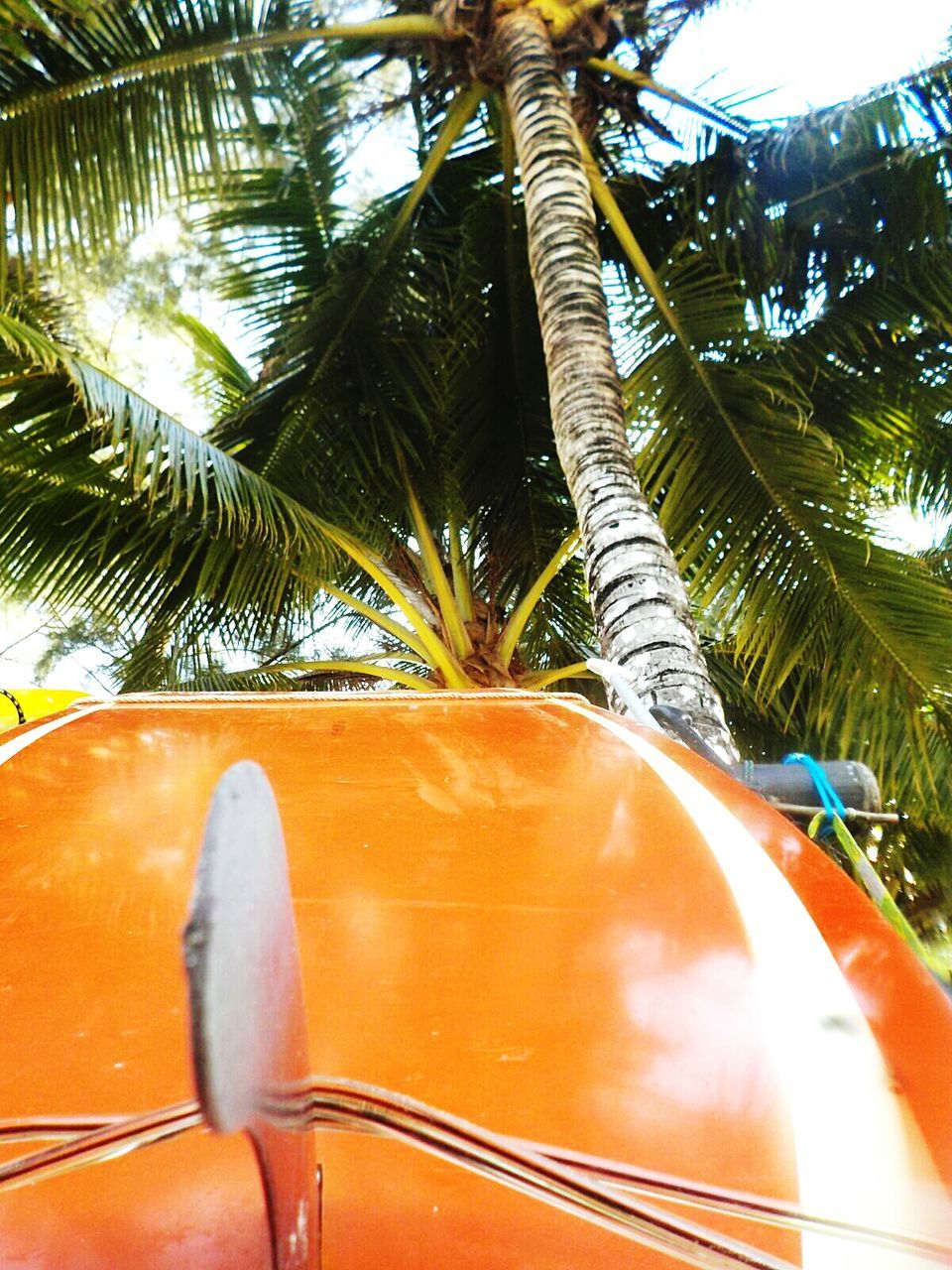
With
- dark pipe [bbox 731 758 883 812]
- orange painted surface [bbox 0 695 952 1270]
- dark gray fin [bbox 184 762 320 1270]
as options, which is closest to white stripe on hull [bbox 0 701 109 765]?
orange painted surface [bbox 0 695 952 1270]

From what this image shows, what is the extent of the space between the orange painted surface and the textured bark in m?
0.95

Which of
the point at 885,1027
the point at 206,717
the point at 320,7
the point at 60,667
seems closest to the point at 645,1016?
the point at 885,1027

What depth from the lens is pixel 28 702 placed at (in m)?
1.67

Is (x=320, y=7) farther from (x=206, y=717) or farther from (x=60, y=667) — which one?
(x=60, y=667)

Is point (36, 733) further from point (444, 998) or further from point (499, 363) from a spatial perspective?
point (499, 363)

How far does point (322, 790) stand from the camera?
34.6 inches

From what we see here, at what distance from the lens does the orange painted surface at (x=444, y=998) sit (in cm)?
41

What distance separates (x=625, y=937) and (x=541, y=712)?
2.02 feet

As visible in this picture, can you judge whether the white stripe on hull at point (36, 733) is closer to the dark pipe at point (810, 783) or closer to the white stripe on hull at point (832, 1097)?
the white stripe on hull at point (832, 1097)

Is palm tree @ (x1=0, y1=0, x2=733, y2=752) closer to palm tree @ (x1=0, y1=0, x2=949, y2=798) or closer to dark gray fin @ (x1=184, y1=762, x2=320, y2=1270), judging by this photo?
palm tree @ (x1=0, y1=0, x2=949, y2=798)

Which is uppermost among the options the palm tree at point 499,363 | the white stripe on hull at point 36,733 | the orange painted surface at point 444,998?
the palm tree at point 499,363

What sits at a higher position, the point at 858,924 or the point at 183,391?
the point at 183,391

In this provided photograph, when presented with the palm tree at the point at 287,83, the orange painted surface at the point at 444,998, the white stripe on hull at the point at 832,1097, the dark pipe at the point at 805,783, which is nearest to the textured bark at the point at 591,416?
the palm tree at the point at 287,83

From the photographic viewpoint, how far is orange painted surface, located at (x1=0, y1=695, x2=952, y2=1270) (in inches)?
16.1
